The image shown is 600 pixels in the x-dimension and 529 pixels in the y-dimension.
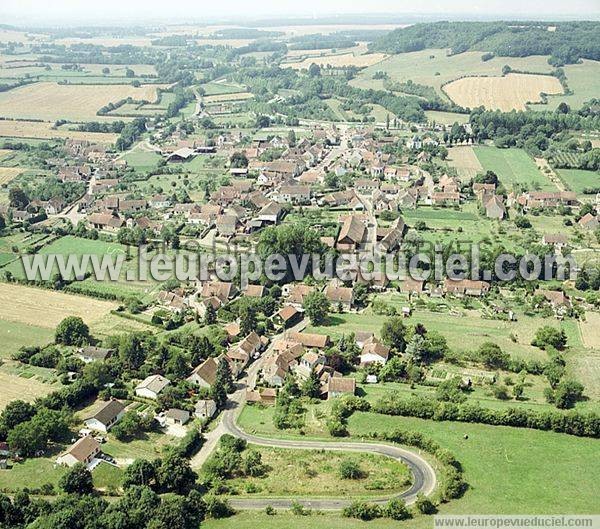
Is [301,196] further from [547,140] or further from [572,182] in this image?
[547,140]

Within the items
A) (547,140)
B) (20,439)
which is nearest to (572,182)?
(547,140)

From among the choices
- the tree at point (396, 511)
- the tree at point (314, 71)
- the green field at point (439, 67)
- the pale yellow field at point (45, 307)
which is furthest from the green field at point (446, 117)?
the tree at point (396, 511)

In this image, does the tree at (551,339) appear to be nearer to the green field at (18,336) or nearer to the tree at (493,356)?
the tree at (493,356)

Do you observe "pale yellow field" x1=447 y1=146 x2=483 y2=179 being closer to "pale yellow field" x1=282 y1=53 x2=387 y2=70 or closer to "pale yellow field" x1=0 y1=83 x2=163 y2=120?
"pale yellow field" x1=0 y1=83 x2=163 y2=120

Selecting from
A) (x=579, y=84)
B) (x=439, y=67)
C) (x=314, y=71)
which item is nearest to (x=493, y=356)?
(x=579, y=84)

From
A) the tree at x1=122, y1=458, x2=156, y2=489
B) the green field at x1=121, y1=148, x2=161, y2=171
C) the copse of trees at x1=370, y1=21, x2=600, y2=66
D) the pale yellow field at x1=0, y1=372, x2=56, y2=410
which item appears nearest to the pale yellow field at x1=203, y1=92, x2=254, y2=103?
the green field at x1=121, y1=148, x2=161, y2=171

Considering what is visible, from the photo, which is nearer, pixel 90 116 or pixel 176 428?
pixel 176 428

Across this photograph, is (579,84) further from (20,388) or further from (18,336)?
(20,388)
